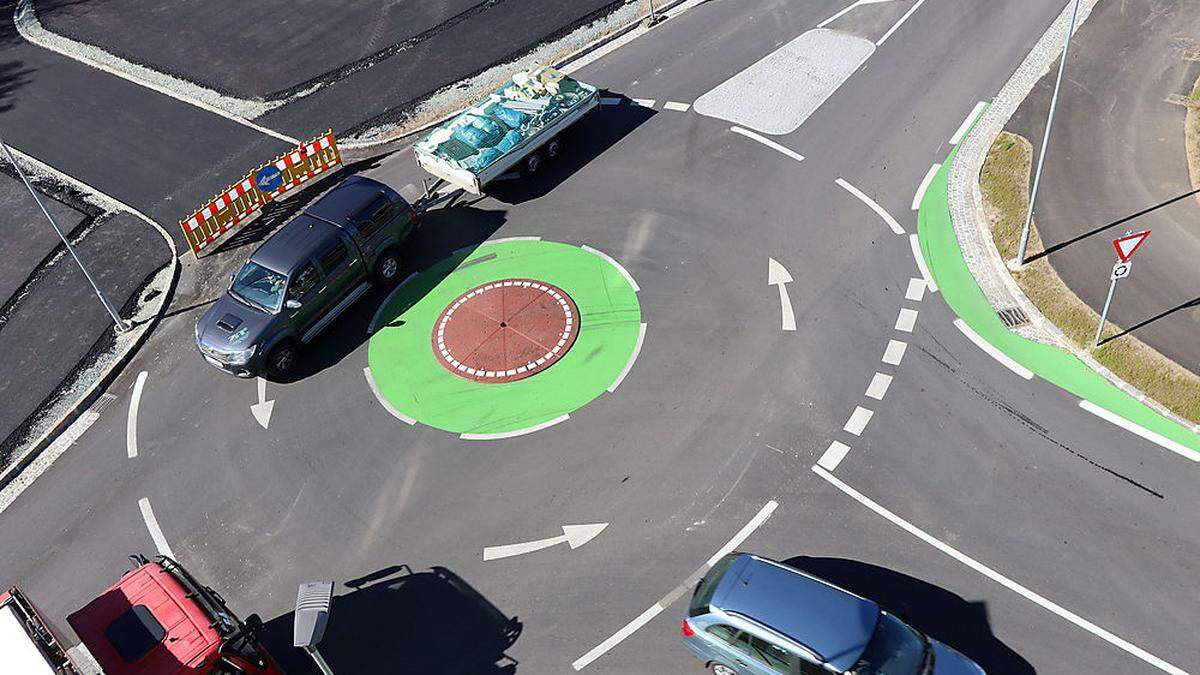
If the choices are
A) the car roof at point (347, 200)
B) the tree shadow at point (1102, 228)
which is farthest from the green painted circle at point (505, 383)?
the tree shadow at point (1102, 228)

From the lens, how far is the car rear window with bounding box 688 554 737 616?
1483cm

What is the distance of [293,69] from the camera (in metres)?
31.4

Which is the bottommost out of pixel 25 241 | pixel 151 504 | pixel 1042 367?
pixel 1042 367

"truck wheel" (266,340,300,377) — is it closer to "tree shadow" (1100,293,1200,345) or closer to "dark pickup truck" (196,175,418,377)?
"dark pickup truck" (196,175,418,377)

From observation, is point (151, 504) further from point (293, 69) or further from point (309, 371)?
point (293, 69)

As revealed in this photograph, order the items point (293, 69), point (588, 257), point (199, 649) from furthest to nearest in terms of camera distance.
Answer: point (293, 69) < point (588, 257) < point (199, 649)

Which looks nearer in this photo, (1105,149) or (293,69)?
(1105,149)

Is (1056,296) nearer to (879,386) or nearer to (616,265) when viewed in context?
(879,386)

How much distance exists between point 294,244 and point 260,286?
51.1 inches

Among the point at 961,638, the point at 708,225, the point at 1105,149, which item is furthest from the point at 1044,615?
the point at 1105,149

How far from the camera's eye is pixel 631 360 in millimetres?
20609

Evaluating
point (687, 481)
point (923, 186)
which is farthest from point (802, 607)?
point (923, 186)

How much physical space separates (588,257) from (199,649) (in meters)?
13.1

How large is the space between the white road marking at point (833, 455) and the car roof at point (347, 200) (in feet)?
42.0
